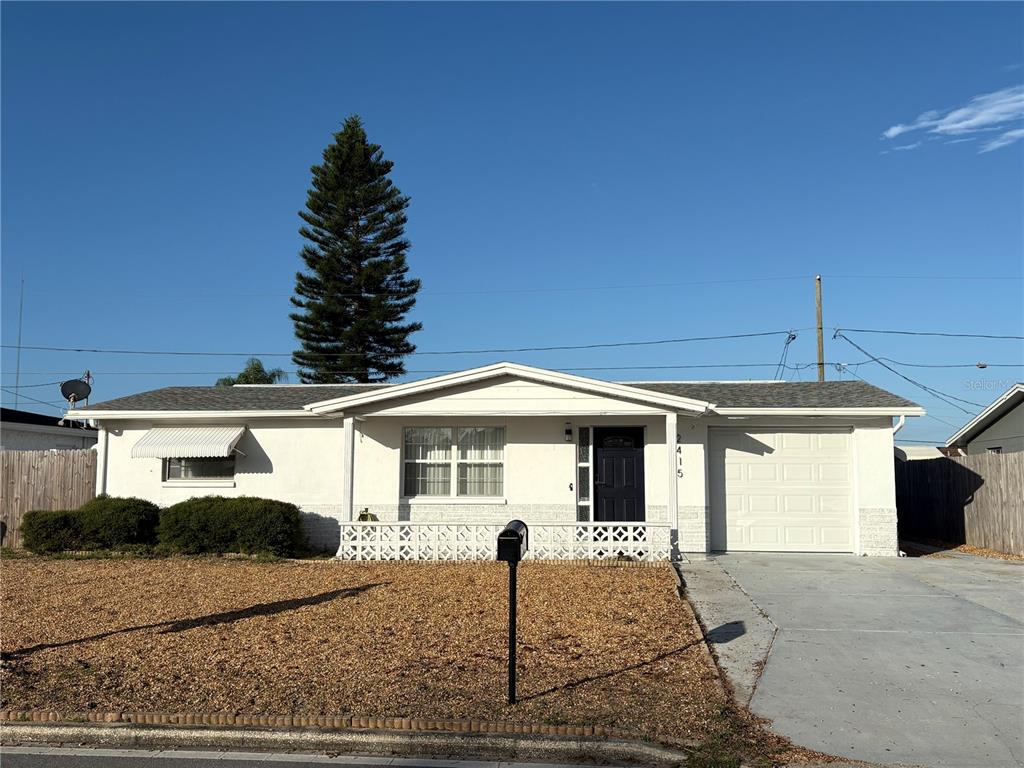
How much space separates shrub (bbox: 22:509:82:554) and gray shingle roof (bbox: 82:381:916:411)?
7.67 ft

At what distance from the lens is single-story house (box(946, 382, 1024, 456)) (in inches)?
822

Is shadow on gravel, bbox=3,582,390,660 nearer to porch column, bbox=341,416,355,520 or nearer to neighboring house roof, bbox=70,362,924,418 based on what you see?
porch column, bbox=341,416,355,520

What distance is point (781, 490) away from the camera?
15.9m

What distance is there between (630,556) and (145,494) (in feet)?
31.2

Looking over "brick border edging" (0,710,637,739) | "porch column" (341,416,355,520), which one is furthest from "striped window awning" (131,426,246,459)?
"brick border edging" (0,710,637,739)

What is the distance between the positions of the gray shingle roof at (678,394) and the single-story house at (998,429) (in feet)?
19.0

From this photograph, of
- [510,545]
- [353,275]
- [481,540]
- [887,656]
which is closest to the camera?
[510,545]

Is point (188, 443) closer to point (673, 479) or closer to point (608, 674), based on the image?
point (673, 479)

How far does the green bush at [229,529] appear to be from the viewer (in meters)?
15.4

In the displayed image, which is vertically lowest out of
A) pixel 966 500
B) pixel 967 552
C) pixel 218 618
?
pixel 218 618

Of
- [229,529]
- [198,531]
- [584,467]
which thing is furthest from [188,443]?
[584,467]

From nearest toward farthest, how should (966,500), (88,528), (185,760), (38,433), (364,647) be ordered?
(185,760) → (364,647) → (88,528) → (966,500) → (38,433)

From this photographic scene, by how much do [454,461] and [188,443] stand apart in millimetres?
5022

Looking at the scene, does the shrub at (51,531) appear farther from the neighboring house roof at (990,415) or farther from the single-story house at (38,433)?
the neighboring house roof at (990,415)
